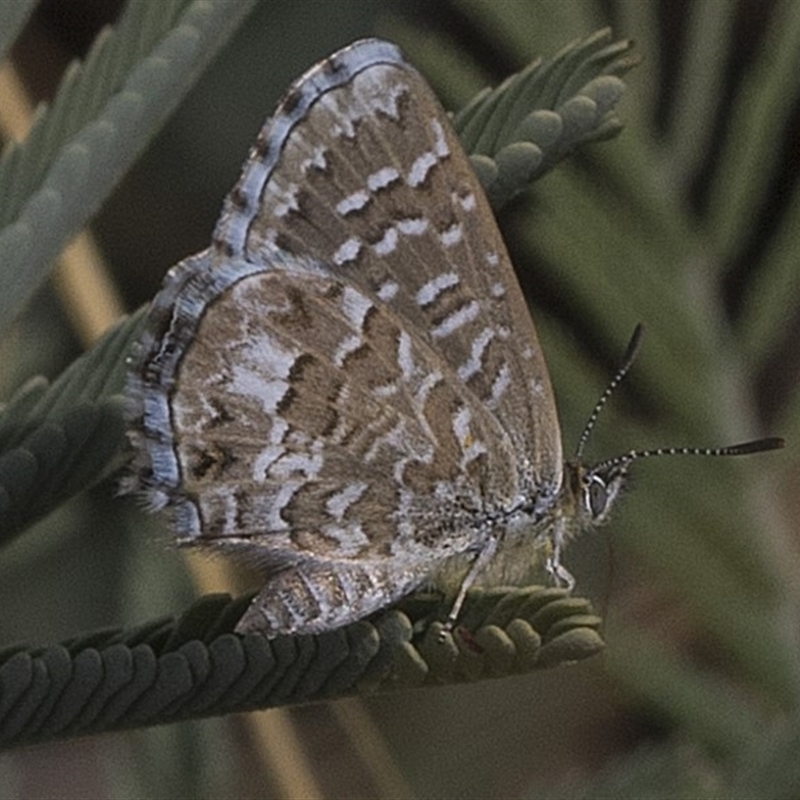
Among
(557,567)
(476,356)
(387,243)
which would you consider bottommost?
(557,567)

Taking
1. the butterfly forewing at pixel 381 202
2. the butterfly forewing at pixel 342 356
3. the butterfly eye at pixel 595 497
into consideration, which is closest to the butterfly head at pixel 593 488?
the butterfly eye at pixel 595 497

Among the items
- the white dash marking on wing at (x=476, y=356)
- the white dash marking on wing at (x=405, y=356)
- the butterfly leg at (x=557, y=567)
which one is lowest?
the butterfly leg at (x=557, y=567)

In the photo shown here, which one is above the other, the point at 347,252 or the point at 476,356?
the point at 347,252

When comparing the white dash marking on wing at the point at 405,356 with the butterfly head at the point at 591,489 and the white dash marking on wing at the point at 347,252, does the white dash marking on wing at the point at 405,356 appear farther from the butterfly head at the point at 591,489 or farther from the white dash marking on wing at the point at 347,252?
the butterfly head at the point at 591,489

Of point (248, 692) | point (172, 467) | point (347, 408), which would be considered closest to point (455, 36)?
point (347, 408)

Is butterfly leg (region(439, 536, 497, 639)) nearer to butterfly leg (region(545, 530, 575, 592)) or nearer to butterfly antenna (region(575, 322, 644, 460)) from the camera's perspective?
butterfly leg (region(545, 530, 575, 592))

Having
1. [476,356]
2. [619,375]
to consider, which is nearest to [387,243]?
[476,356]

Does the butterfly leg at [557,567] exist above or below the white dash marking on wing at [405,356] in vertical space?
below

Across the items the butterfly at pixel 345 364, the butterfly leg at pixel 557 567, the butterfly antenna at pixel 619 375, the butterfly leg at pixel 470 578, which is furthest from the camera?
the butterfly antenna at pixel 619 375

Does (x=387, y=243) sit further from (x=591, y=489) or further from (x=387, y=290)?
(x=591, y=489)
